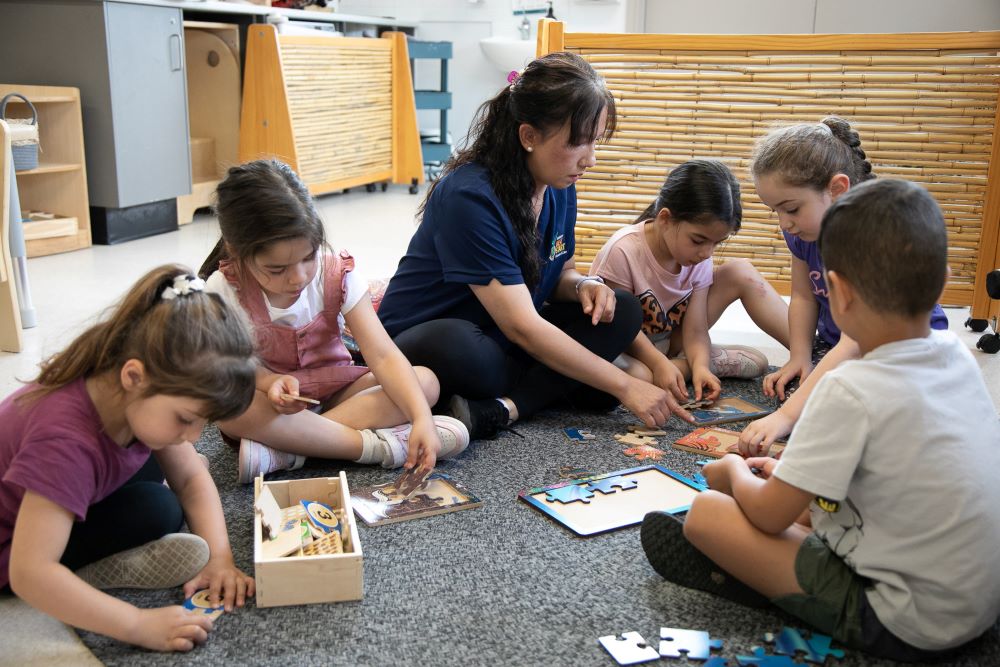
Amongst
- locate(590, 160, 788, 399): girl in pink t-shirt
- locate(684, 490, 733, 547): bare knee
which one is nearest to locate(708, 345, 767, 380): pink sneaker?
locate(590, 160, 788, 399): girl in pink t-shirt

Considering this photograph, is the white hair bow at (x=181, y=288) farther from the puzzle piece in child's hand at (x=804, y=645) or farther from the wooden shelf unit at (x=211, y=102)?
the wooden shelf unit at (x=211, y=102)

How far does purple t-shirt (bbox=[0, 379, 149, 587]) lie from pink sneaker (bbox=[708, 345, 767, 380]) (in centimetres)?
132

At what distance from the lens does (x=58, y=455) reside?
0.96 m

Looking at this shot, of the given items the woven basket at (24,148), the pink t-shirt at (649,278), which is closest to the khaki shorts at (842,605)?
the pink t-shirt at (649,278)

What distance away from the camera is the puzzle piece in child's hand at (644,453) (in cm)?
156

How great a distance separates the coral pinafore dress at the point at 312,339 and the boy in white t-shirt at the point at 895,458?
78 centimetres

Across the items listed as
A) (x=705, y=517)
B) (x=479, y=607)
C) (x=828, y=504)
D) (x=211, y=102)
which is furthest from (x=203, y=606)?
(x=211, y=102)

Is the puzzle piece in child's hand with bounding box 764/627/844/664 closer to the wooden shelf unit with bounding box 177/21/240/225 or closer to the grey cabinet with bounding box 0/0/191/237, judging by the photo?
the grey cabinet with bounding box 0/0/191/237

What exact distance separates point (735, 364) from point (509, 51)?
2.97 meters

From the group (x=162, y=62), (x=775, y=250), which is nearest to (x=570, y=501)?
(x=775, y=250)

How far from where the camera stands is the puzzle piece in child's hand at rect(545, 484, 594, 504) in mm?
1381

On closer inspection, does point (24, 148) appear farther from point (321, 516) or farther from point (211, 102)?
point (321, 516)

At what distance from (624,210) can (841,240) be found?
4.93 feet

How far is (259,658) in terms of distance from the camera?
39.1 inches
